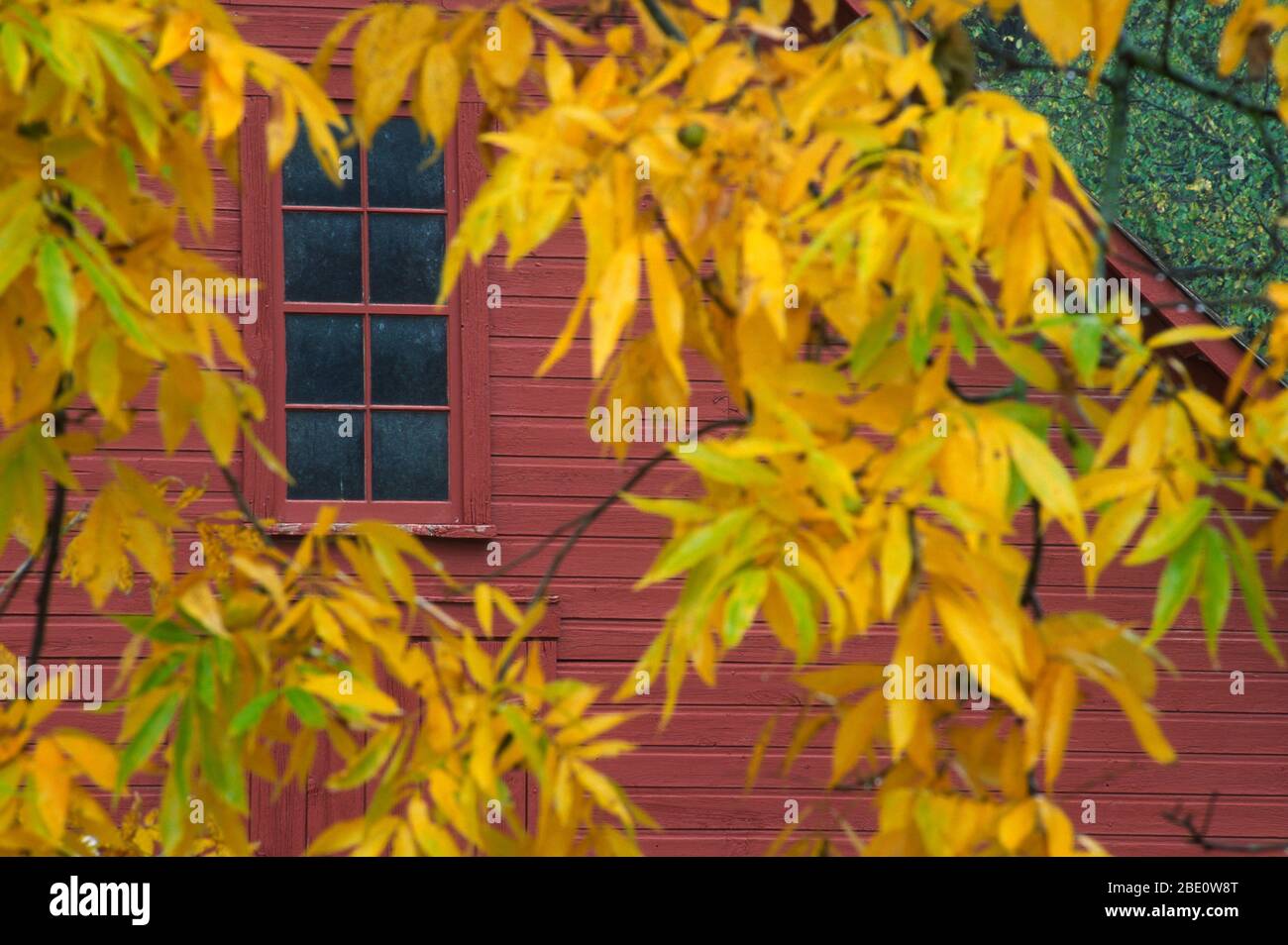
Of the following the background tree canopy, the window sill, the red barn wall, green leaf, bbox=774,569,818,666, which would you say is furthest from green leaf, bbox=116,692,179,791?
the background tree canopy

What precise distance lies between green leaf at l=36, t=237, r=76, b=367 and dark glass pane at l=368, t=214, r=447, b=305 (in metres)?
6.27

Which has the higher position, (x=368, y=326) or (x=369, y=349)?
(x=368, y=326)

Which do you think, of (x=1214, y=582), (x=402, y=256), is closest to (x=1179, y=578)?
(x=1214, y=582)

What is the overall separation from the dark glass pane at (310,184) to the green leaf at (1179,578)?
670 centimetres

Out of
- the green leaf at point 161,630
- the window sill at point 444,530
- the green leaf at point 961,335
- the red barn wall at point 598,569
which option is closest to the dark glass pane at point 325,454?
the window sill at point 444,530

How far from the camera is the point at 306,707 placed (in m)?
2.01

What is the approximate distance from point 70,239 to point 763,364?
2.83ft

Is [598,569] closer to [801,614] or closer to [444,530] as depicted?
[444,530]

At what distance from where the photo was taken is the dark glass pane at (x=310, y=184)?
26.6 feet

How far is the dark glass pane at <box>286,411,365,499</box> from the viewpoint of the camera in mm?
7902

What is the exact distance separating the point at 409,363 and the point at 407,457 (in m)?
0.47

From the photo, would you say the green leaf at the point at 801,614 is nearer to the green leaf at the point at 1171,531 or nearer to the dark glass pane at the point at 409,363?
the green leaf at the point at 1171,531

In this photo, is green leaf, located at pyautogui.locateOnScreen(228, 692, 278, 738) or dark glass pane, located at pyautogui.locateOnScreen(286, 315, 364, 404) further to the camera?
dark glass pane, located at pyautogui.locateOnScreen(286, 315, 364, 404)

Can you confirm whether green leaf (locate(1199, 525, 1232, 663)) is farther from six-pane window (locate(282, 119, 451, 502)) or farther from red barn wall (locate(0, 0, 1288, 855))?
six-pane window (locate(282, 119, 451, 502))
